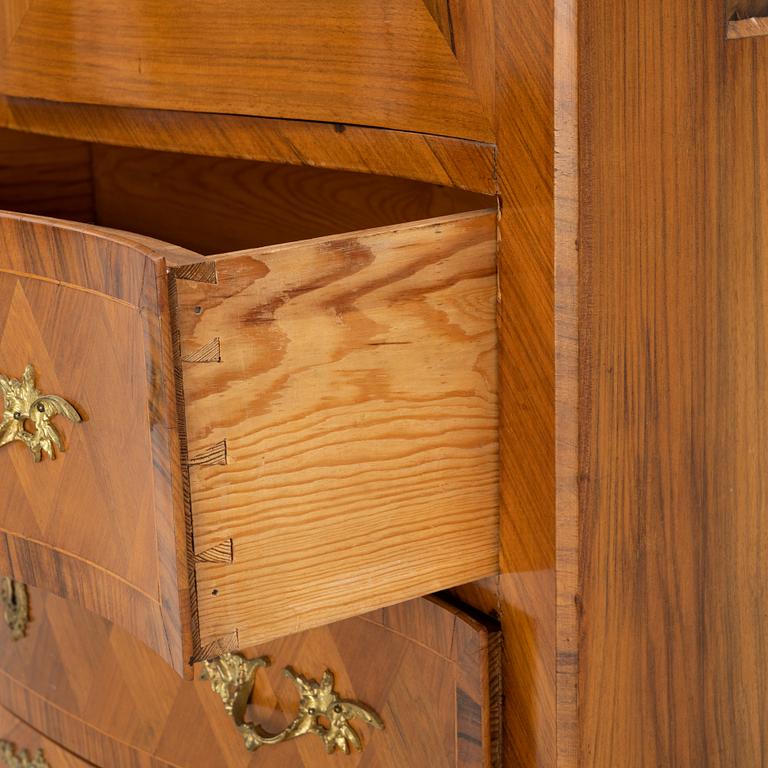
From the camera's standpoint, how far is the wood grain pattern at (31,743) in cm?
107

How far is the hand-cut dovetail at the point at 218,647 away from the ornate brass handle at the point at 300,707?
202mm

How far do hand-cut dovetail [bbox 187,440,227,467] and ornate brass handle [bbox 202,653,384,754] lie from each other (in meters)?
0.27

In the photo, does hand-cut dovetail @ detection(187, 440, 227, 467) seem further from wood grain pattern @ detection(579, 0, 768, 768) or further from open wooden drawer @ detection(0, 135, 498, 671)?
wood grain pattern @ detection(579, 0, 768, 768)

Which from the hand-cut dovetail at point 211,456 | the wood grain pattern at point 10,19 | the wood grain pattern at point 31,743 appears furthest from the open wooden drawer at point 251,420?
the wood grain pattern at point 31,743

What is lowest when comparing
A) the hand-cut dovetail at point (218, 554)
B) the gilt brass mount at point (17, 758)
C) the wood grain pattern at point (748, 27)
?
the gilt brass mount at point (17, 758)

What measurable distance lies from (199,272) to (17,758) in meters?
0.73

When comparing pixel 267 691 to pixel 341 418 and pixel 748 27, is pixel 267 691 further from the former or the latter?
pixel 748 27

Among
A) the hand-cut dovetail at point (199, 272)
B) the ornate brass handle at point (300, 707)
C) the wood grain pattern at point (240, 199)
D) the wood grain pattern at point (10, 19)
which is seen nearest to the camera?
the hand-cut dovetail at point (199, 272)

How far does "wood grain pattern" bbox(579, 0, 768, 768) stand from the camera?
2.03 ft

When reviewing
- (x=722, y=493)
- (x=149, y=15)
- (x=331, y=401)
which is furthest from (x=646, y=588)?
(x=149, y=15)

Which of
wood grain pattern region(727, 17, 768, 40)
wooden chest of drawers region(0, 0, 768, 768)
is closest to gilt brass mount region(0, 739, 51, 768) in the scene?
wooden chest of drawers region(0, 0, 768, 768)

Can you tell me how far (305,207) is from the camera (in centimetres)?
110

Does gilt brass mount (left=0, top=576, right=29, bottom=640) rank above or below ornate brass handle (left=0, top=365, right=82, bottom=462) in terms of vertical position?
below

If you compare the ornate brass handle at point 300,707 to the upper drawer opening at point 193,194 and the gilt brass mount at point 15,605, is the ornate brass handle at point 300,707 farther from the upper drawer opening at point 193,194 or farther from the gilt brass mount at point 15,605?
the upper drawer opening at point 193,194
